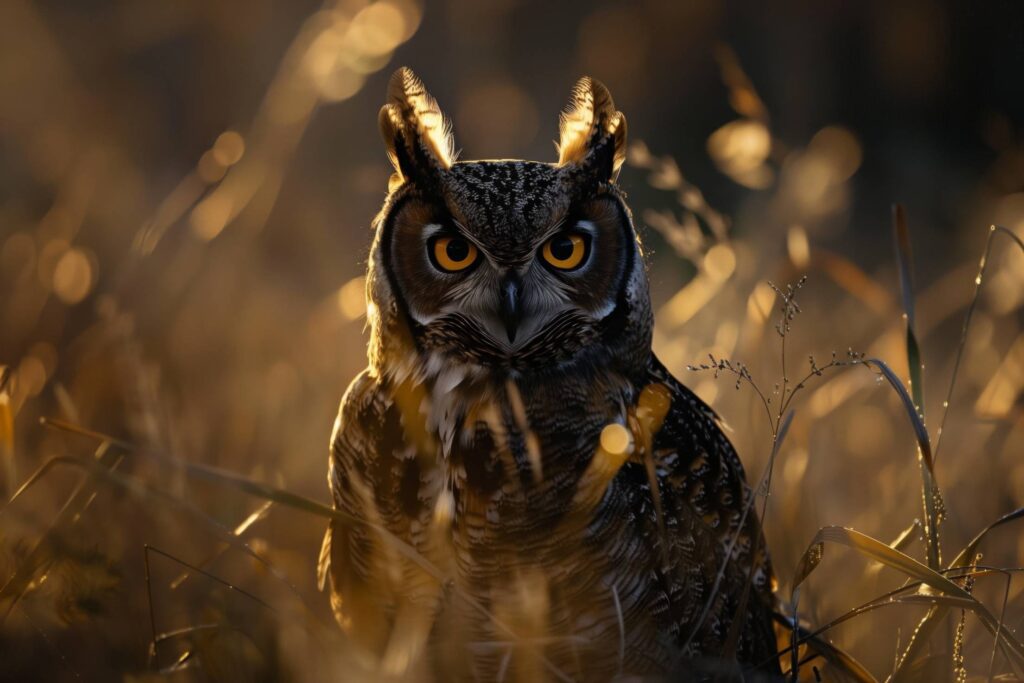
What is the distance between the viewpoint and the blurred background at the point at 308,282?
157 cm

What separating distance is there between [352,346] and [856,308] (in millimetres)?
1741

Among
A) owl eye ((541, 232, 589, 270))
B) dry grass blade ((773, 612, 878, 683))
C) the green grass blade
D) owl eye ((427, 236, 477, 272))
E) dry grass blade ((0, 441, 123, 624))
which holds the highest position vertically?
owl eye ((427, 236, 477, 272))

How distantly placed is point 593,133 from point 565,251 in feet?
0.88

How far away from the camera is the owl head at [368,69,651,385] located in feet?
5.67

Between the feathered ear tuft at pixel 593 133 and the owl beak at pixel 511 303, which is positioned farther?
the feathered ear tuft at pixel 593 133

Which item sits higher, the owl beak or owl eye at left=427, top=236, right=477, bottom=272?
owl eye at left=427, top=236, right=477, bottom=272

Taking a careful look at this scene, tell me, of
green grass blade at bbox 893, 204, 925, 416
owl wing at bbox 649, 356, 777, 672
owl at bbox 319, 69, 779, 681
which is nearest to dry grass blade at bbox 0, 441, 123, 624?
owl at bbox 319, 69, 779, 681

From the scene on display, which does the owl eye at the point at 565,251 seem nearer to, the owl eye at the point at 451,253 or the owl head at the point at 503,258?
the owl head at the point at 503,258

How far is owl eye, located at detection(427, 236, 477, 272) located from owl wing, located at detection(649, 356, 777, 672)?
444 millimetres

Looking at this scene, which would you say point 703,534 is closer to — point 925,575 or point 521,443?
point 521,443

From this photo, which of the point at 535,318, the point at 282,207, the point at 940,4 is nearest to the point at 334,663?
the point at 535,318

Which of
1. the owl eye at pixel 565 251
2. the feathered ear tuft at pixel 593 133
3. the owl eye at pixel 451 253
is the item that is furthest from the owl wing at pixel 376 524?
the feathered ear tuft at pixel 593 133

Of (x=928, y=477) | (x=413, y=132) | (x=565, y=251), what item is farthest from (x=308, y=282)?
(x=928, y=477)

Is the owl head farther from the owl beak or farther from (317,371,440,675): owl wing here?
(317,371,440,675): owl wing
